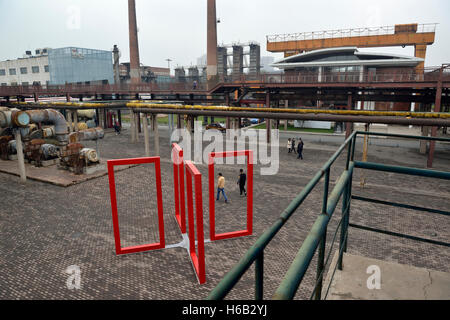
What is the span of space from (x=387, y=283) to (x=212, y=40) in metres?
45.7

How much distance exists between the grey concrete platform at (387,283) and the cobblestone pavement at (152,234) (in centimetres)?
402

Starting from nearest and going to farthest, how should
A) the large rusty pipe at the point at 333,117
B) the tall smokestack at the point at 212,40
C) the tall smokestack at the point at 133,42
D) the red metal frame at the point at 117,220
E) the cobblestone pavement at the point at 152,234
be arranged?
1. the cobblestone pavement at the point at 152,234
2. the red metal frame at the point at 117,220
3. the large rusty pipe at the point at 333,117
4. the tall smokestack at the point at 212,40
5. the tall smokestack at the point at 133,42

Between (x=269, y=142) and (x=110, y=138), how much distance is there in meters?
17.4

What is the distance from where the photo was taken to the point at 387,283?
12.9 feet

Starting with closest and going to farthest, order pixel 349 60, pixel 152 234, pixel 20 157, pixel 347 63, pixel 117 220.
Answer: pixel 117 220 → pixel 152 234 → pixel 20 157 → pixel 347 63 → pixel 349 60

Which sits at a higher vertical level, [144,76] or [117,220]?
[144,76]

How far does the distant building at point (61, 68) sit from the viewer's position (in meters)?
59.8

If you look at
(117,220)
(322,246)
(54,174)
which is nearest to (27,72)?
(54,174)

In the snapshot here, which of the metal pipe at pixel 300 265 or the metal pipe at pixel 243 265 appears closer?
the metal pipe at pixel 243 265

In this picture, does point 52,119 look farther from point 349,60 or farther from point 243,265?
point 349,60

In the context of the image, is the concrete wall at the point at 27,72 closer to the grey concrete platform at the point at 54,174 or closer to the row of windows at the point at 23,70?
the row of windows at the point at 23,70

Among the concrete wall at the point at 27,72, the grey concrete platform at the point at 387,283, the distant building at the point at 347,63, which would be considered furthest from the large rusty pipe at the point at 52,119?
the concrete wall at the point at 27,72
